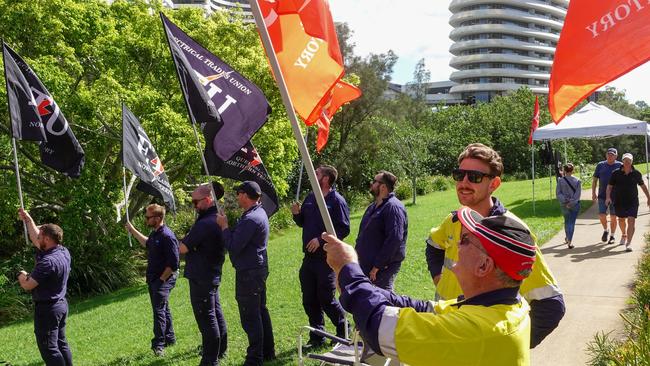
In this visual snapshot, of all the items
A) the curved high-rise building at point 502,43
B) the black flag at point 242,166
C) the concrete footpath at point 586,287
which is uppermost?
the curved high-rise building at point 502,43

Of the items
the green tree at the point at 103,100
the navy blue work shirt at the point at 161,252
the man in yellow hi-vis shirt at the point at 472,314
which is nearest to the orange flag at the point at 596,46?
the man in yellow hi-vis shirt at the point at 472,314

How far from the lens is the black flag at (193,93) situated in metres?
4.65

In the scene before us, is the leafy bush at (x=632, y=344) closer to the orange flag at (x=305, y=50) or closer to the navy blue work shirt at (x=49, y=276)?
the orange flag at (x=305, y=50)

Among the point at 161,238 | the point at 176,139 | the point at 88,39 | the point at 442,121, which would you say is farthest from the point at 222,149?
the point at 442,121

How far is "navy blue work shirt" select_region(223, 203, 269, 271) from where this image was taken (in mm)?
5520

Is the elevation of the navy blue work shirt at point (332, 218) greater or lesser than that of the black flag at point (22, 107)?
lesser

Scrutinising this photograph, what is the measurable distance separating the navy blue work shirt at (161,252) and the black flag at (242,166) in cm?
147

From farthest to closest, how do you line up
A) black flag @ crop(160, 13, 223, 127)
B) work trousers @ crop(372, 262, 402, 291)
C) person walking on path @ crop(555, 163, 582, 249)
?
1. person walking on path @ crop(555, 163, 582, 249)
2. work trousers @ crop(372, 262, 402, 291)
3. black flag @ crop(160, 13, 223, 127)

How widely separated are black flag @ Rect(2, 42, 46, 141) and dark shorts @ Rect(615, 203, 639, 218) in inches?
376

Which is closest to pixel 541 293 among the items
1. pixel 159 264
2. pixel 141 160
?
pixel 159 264

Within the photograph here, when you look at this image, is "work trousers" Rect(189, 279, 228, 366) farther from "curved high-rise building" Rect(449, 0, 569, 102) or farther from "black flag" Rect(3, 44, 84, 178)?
"curved high-rise building" Rect(449, 0, 569, 102)

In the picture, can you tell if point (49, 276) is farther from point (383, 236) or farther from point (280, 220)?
point (280, 220)

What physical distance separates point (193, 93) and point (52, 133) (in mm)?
2755

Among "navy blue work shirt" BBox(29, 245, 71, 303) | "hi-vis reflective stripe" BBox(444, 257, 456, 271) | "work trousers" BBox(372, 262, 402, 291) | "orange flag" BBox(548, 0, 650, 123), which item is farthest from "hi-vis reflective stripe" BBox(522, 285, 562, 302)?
"navy blue work shirt" BBox(29, 245, 71, 303)
